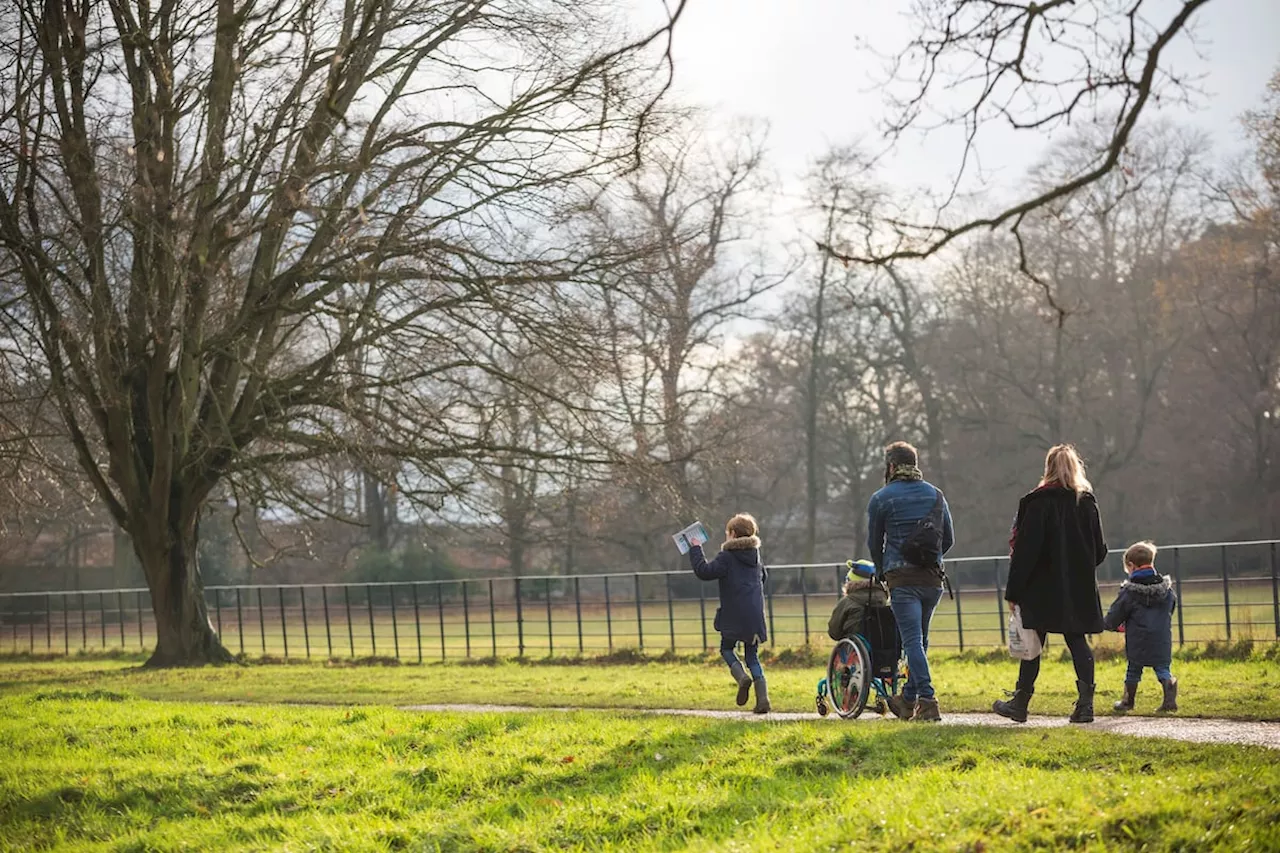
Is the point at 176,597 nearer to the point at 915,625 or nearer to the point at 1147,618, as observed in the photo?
the point at 915,625

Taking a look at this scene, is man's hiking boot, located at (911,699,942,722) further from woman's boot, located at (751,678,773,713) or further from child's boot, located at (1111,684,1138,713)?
Result: child's boot, located at (1111,684,1138,713)

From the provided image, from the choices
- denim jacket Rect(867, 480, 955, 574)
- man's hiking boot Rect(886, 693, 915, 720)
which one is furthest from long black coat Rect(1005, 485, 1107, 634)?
man's hiking boot Rect(886, 693, 915, 720)

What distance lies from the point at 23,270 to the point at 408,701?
27.0ft

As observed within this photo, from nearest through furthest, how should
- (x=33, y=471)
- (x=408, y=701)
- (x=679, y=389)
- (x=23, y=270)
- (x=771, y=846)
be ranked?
1. (x=771, y=846)
2. (x=408, y=701)
3. (x=23, y=270)
4. (x=33, y=471)
5. (x=679, y=389)

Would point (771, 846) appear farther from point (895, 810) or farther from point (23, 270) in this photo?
point (23, 270)

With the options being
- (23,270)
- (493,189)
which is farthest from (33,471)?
(493,189)

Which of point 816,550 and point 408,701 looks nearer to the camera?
point 408,701

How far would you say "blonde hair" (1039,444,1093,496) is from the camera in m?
A: 9.63

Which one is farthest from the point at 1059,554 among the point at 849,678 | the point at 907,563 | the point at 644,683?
the point at 644,683

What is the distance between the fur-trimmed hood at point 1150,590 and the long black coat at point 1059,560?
1.61 meters

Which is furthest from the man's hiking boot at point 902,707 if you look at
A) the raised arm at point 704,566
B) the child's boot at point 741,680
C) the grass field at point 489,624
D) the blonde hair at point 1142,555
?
the grass field at point 489,624

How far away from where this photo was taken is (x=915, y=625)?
9828mm

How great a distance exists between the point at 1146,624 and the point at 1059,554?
1913mm

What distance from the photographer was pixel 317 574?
51094mm
